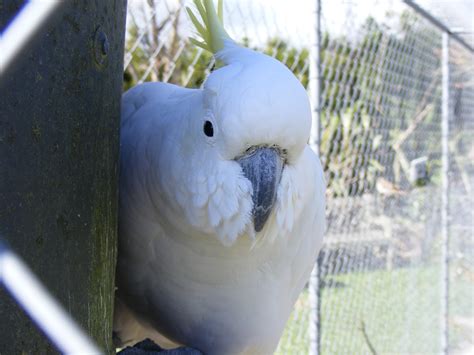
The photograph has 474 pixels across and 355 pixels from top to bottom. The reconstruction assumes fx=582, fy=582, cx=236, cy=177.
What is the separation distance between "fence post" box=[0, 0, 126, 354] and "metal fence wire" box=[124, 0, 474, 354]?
4.24ft

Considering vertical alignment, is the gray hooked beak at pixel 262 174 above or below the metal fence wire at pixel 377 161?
above

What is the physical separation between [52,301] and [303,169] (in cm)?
55

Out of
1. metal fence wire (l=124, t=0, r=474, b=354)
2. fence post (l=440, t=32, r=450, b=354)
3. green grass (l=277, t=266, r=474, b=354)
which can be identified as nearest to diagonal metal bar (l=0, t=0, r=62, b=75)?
metal fence wire (l=124, t=0, r=474, b=354)

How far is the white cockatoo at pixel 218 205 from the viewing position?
3.17ft

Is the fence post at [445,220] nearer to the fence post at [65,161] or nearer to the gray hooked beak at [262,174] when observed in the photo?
the gray hooked beak at [262,174]

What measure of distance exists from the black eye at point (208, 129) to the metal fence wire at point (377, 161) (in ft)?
4.02

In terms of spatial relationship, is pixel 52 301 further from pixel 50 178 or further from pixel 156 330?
pixel 156 330

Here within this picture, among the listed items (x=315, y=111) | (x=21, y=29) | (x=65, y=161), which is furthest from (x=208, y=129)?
(x=315, y=111)

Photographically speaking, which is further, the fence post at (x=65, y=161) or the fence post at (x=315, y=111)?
the fence post at (x=315, y=111)

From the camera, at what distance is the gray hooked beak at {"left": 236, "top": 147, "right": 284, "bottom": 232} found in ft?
3.16

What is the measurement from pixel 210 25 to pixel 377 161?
2760mm

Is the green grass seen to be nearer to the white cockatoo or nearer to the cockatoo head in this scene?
the white cockatoo

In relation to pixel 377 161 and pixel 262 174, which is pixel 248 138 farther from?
pixel 377 161

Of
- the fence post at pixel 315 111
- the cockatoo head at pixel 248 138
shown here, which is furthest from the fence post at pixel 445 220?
the cockatoo head at pixel 248 138
